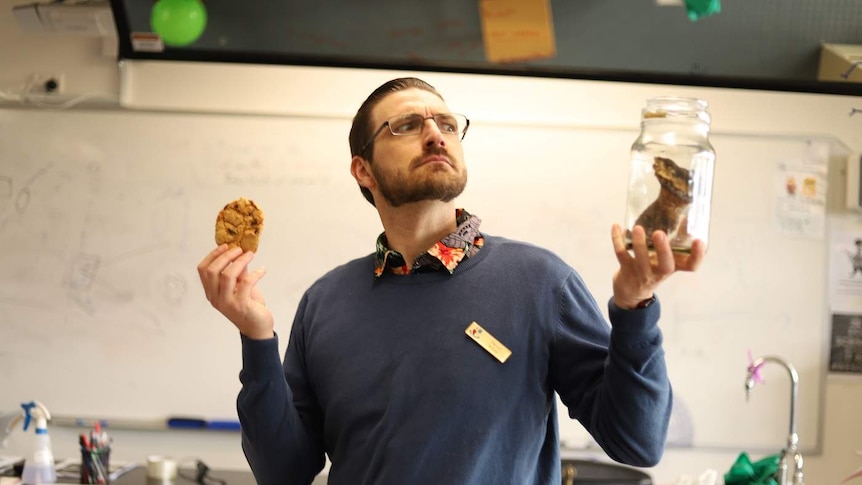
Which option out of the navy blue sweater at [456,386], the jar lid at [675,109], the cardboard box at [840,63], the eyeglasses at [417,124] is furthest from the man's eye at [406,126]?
the cardboard box at [840,63]

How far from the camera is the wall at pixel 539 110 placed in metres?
3.47

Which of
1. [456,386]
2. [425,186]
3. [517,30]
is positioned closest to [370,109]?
[425,186]

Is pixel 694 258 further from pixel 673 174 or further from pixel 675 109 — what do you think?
pixel 675 109

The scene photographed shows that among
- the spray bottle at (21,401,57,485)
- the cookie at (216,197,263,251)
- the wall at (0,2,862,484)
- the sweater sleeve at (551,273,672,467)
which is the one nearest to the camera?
A: the sweater sleeve at (551,273,672,467)

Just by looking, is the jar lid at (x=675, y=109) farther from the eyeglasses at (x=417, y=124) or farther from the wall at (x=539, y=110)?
the wall at (x=539, y=110)

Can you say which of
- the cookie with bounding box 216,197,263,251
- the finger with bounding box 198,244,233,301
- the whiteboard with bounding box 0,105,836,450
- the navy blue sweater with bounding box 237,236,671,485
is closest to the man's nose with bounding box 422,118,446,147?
the navy blue sweater with bounding box 237,236,671,485

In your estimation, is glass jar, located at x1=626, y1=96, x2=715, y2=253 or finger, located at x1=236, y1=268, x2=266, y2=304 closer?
glass jar, located at x1=626, y1=96, x2=715, y2=253

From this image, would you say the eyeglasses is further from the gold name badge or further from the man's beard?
the gold name badge

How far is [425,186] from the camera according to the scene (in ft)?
5.14

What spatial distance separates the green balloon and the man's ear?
189 cm

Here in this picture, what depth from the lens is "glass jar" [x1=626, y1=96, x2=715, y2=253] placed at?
1146 millimetres

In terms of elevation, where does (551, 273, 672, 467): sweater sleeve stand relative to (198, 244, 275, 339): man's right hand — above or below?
below

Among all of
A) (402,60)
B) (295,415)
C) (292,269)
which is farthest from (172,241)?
(295,415)

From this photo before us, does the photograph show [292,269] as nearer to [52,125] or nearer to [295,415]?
[52,125]
